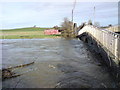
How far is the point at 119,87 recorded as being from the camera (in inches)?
221

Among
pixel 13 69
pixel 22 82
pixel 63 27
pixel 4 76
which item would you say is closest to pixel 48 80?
pixel 22 82

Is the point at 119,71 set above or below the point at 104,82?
above

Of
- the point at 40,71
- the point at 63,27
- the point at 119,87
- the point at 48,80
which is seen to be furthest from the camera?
the point at 63,27

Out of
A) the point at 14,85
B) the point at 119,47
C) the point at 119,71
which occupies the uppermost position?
the point at 119,47

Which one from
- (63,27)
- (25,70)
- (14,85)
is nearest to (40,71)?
(25,70)

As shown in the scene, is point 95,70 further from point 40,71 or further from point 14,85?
point 14,85

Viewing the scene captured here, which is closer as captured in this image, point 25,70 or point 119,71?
point 119,71

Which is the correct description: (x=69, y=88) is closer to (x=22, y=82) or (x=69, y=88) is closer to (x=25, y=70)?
(x=22, y=82)

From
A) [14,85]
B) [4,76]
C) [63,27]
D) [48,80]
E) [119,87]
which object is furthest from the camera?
[63,27]

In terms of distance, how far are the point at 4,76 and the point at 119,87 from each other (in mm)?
4609

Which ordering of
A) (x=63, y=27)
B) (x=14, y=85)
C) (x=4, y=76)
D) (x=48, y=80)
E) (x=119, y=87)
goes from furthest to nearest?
(x=63, y=27) < (x=4, y=76) < (x=48, y=80) < (x=14, y=85) < (x=119, y=87)

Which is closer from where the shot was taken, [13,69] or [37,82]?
[37,82]

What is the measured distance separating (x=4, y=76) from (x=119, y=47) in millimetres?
4827

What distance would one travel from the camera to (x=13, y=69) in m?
8.39
